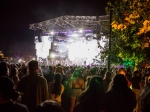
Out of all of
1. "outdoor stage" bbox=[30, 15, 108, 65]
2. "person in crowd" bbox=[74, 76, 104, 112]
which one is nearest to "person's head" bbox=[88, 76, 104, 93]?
"person in crowd" bbox=[74, 76, 104, 112]

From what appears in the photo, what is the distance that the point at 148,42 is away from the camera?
1462 cm

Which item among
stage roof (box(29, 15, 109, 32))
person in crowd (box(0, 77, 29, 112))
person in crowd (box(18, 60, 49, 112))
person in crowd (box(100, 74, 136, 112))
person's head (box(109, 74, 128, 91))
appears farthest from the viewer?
stage roof (box(29, 15, 109, 32))

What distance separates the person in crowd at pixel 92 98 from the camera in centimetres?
453

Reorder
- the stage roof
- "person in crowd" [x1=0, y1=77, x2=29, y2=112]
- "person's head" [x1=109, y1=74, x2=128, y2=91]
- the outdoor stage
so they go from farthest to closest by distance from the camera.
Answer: the outdoor stage, the stage roof, "person's head" [x1=109, y1=74, x2=128, y2=91], "person in crowd" [x1=0, y1=77, x2=29, y2=112]

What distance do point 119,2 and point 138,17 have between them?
2.27m

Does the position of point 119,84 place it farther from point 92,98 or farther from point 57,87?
point 57,87

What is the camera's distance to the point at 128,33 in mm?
15219

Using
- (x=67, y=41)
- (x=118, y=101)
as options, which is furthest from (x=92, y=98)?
(x=67, y=41)

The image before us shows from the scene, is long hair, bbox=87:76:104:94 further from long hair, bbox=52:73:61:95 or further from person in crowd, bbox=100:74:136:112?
long hair, bbox=52:73:61:95

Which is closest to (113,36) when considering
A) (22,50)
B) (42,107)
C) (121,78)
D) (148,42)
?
(148,42)

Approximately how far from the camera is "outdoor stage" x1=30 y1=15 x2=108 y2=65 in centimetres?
3062

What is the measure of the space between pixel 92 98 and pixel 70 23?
86.0 ft

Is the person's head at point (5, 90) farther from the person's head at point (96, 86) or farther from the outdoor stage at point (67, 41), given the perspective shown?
the outdoor stage at point (67, 41)

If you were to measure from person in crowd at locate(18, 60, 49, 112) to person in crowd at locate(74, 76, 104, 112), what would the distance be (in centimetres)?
106
